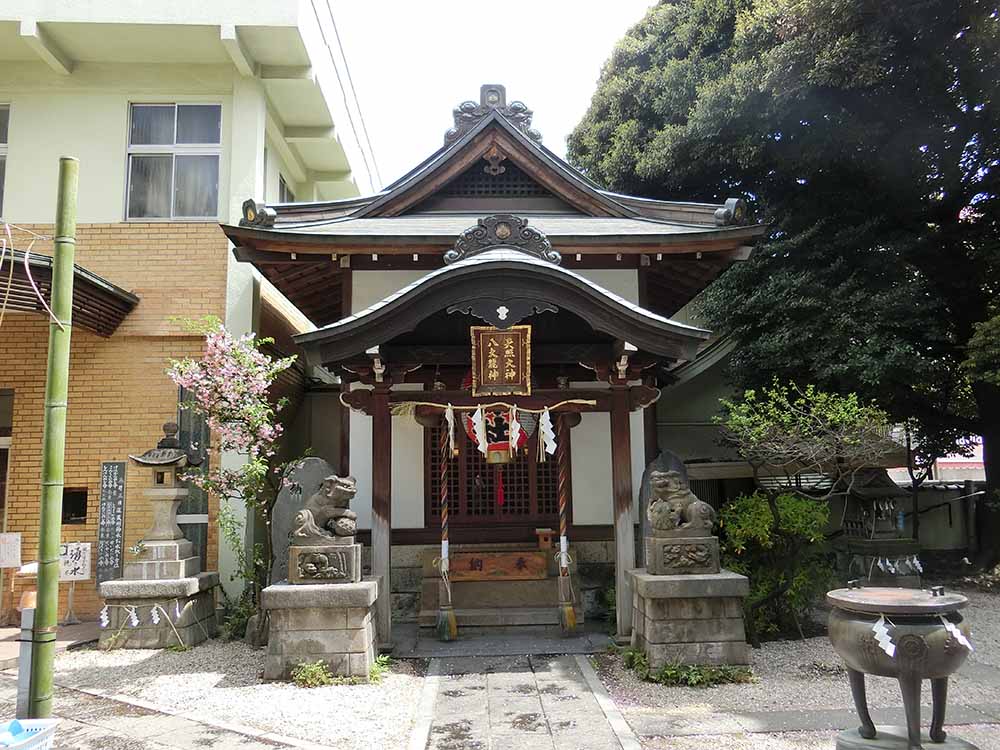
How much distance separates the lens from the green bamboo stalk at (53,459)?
404cm

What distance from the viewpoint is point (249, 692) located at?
703 cm

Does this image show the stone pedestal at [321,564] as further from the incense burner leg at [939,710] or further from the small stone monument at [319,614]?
the incense burner leg at [939,710]

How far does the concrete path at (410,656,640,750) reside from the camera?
18.8 feet

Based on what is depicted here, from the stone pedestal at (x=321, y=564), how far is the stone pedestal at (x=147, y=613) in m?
2.57

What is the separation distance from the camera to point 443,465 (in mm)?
9586

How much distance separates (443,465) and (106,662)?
474cm

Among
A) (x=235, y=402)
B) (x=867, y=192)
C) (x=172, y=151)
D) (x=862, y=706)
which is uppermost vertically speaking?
(x=172, y=151)

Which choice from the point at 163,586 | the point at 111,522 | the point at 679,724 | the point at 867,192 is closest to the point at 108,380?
the point at 111,522

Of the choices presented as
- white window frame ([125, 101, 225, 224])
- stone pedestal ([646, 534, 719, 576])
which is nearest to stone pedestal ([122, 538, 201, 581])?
white window frame ([125, 101, 225, 224])

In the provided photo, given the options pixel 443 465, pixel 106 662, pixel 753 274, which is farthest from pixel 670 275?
pixel 106 662

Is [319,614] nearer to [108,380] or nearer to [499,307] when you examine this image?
[499,307]

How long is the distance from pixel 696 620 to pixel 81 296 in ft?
30.5

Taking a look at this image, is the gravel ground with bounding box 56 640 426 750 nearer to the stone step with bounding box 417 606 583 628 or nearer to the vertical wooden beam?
the stone step with bounding box 417 606 583 628

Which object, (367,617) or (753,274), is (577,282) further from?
(753,274)
